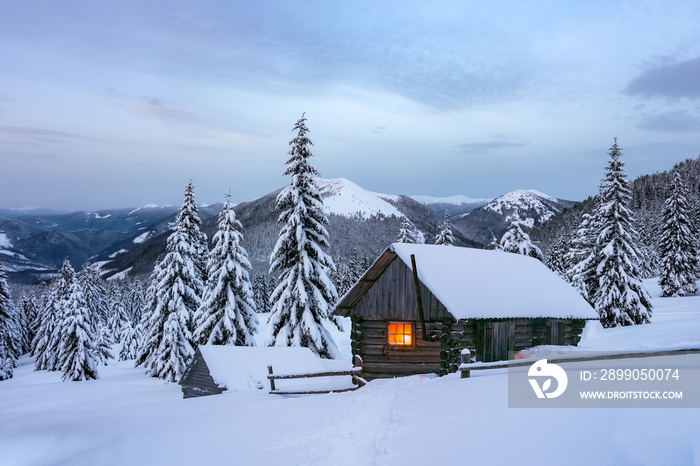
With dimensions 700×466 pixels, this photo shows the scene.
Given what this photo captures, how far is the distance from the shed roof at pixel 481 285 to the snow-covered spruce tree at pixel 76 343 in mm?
34188

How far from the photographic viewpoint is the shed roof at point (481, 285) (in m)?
18.4

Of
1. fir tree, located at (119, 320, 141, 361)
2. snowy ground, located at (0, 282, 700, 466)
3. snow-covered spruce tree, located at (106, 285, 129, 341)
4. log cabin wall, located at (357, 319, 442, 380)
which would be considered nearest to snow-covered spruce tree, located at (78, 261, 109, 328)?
snow-covered spruce tree, located at (106, 285, 129, 341)

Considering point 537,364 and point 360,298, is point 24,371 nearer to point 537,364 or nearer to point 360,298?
point 360,298

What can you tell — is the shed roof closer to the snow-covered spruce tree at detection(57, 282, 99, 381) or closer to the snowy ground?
the snowy ground

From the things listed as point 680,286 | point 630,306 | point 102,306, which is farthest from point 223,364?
point 102,306

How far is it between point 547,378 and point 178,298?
3011 cm

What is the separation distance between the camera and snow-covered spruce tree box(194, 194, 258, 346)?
3048cm

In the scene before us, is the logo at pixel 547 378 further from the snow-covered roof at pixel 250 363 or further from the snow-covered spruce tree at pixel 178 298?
the snow-covered spruce tree at pixel 178 298

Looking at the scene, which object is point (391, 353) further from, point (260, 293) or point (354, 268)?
point (260, 293)

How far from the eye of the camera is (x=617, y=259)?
3475cm

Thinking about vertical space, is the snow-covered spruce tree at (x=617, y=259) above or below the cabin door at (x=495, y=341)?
above

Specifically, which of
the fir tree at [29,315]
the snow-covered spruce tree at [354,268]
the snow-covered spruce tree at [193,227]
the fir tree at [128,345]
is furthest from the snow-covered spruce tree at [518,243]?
the fir tree at [29,315]

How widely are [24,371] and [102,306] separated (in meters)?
23.9

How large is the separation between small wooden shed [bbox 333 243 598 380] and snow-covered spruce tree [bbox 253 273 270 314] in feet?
228
